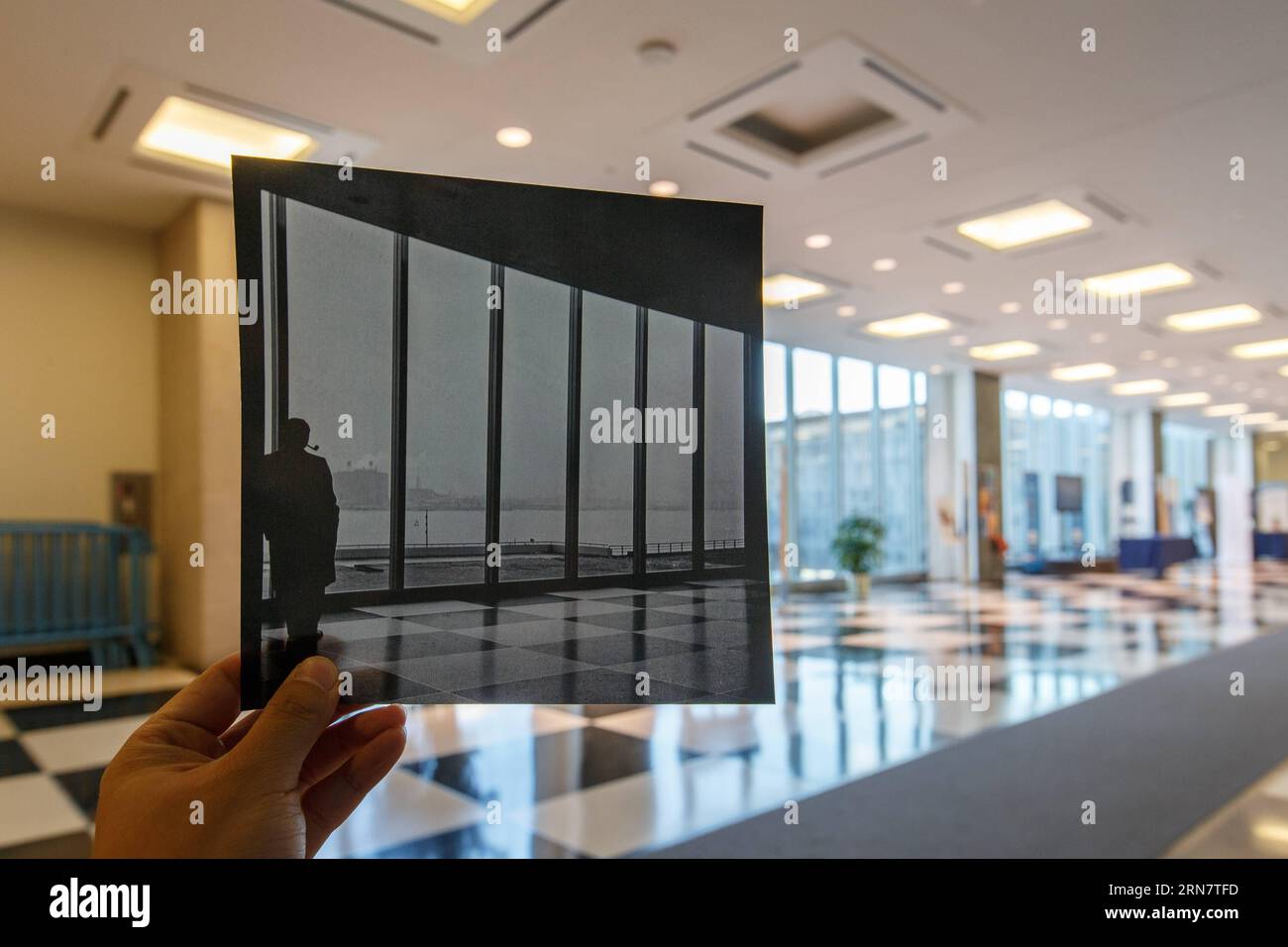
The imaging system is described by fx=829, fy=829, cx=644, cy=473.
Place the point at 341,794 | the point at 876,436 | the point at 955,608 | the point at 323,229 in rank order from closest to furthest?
1. the point at 323,229
2. the point at 341,794
3. the point at 955,608
4. the point at 876,436

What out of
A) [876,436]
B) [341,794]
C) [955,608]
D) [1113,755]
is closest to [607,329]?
[341,794]

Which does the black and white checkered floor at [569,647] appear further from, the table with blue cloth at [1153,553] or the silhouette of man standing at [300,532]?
the table with blue cloth at [1153,553]

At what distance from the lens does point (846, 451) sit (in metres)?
15.5

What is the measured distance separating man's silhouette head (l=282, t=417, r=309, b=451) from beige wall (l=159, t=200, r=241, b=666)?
6.93m

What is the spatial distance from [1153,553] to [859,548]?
9.35 m

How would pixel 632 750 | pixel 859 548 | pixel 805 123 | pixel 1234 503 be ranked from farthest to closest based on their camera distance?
pixel 1234 503 < pixel 859 548 < pixel 805 123 < pixel 632 750

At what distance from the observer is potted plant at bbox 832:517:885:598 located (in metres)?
14.0

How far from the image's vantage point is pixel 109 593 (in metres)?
7.27

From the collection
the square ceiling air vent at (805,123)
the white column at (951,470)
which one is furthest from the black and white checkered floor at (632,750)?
the white column at (951,470)

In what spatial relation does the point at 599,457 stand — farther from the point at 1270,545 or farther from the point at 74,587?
the point at 1270,545

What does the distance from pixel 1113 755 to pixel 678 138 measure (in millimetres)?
4854

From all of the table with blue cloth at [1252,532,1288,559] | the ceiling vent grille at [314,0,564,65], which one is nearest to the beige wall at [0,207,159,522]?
the ceiling vent grille at [314,0,564,65]

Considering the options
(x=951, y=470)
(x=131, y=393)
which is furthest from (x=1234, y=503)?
(x=131, y=393)

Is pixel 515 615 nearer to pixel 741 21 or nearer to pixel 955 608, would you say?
pixel 741 21
